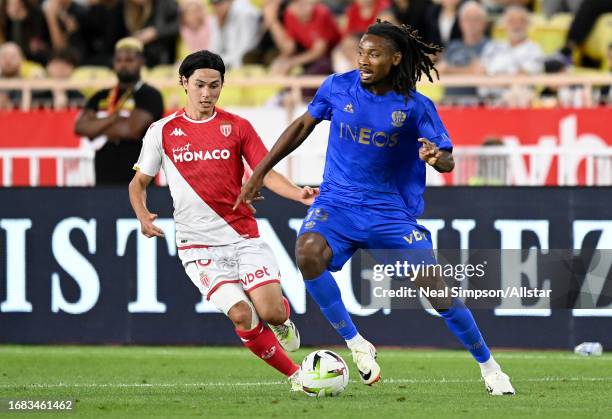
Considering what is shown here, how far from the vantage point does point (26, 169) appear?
14.2 meters

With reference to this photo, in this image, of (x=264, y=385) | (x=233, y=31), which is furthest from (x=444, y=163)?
(x=233, y=31)

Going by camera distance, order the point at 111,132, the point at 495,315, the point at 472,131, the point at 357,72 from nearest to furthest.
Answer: the point at 357,72 → the point at 495,315 → the point at 111,132 → the point at 472,131

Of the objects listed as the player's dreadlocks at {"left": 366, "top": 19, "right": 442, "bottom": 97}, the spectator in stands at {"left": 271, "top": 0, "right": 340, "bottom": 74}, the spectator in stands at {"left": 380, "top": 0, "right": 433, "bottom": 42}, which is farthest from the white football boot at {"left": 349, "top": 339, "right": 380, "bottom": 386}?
the spectator in stands at {"left": 271, "top": 0, "right": 340, "bottom": 74}

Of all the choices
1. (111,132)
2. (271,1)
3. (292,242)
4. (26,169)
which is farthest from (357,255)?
(271,1)

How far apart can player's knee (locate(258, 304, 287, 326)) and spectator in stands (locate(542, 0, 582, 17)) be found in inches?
395

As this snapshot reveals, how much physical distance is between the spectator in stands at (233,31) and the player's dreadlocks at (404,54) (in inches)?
373

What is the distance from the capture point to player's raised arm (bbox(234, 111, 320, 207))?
352 inches

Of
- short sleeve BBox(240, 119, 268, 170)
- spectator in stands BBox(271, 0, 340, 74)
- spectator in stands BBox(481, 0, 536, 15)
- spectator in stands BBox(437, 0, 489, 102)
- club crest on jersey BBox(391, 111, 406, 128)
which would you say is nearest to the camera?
club crest on jersey BBox(391, 111, 406, 128)

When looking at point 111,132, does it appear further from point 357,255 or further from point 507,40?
point 507,40

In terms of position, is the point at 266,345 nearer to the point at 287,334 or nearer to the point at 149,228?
the point at 287,334

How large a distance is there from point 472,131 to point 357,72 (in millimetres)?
6227

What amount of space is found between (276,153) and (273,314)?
1054mm

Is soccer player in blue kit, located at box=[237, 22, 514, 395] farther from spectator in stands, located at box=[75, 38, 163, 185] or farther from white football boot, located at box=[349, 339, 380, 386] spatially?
spectator in stands, located at box=[75, 38, 163, 185]

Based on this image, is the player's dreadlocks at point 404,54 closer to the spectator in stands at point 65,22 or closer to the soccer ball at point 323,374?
the soccer ball at point 323,374
